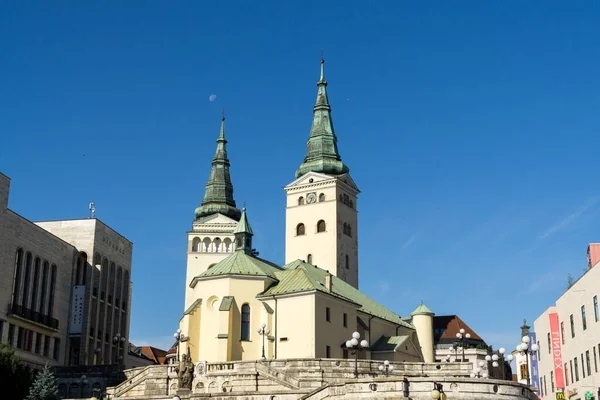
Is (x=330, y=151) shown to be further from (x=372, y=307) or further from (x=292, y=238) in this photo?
(x=372, y=307)

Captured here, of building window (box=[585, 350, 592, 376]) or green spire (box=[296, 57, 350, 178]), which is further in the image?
green spire (box=[296, 57, 350, 178])

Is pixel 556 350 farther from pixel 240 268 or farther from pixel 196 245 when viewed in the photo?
pixel 196 245

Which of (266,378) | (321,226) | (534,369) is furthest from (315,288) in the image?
(321,226)

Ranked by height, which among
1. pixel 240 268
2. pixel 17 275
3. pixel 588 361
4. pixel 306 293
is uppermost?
pixel 240 268

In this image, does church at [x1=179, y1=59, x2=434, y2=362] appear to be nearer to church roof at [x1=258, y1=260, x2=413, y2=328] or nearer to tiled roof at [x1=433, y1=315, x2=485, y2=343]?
church roof at [x1=258, y1=260, x2=413, y2=328]

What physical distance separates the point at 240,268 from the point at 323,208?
3624 centimetres

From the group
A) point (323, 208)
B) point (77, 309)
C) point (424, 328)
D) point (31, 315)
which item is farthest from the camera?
point (323, 208)

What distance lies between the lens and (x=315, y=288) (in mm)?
70188

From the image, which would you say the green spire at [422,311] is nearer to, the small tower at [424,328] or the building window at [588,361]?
the small tower at [424,328]

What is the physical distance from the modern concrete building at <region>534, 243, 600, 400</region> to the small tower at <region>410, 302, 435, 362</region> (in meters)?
25.8

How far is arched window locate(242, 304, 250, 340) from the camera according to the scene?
6981cm

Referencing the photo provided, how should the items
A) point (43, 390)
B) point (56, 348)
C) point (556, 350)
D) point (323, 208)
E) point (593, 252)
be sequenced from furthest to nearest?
point (323, 208) → point (56, 348) → point (556, 350) → point (593, 252) → point (43, 390)

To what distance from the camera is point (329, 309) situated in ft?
238

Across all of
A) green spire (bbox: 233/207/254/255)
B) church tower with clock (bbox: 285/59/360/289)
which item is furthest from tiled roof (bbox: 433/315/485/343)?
green spire (bbox: 233/207/254/255)
